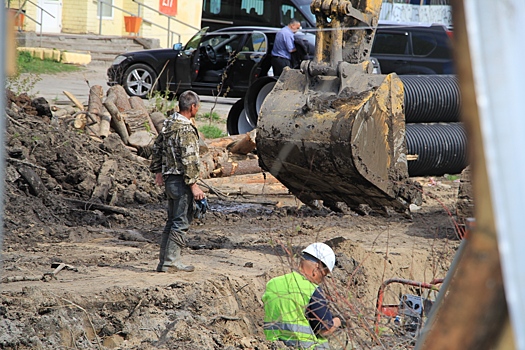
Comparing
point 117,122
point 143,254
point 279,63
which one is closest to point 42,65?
point 279,63

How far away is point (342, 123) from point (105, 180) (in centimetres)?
467

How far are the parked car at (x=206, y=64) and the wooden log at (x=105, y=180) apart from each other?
533cm

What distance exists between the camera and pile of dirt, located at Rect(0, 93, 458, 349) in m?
5.75

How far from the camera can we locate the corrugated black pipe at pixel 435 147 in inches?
480

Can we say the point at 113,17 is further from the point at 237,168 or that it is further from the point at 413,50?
the point at 237,168

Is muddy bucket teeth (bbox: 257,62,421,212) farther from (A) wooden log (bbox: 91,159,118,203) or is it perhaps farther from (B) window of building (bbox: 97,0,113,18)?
(B) window of building (bbox: 97,0,113,18)

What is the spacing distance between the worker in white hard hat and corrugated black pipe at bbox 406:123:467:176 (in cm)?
746

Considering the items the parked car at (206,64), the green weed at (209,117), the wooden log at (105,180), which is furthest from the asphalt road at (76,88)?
the wooden log at (105,180)

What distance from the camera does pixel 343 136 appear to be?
23.4 feet

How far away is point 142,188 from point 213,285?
175 inches

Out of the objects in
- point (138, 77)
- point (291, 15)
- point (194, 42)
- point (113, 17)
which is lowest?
point (138, 77)

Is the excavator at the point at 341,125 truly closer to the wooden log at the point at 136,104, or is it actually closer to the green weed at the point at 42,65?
the wooden log at the point at 136,104

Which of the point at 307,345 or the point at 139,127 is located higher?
the point at 139,127

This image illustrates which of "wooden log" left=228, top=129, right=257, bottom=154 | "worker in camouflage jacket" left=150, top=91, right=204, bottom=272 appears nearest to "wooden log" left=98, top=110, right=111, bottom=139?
"wooden log" left=228, top=129, right=257, bottom=154
